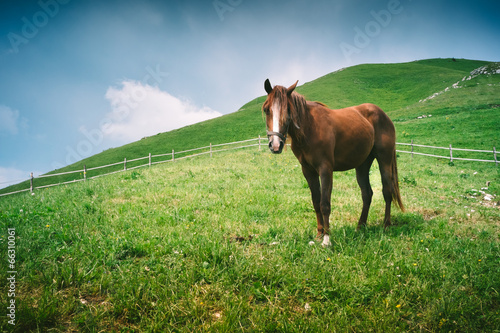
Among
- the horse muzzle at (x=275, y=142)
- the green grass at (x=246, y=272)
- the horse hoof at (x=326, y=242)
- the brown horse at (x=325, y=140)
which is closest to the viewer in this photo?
the green grass at (x=246, y=272)

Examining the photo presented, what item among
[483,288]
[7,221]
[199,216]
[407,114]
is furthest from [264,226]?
[407,114]

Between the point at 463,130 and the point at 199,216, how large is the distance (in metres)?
25.9

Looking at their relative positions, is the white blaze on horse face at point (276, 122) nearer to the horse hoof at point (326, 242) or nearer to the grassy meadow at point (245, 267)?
the grassy meadow at point (245, 267)

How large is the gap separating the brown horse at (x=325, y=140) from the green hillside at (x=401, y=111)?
60.5 ft

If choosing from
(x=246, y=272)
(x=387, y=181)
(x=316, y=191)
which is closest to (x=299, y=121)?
(x=316, y=191)

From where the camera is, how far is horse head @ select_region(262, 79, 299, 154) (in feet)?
12.4

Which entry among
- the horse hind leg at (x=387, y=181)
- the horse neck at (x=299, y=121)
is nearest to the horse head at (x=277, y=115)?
the horse neck at (x=299, y=121)

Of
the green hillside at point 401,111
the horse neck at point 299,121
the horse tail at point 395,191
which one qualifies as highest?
the green hillside at point 401,111

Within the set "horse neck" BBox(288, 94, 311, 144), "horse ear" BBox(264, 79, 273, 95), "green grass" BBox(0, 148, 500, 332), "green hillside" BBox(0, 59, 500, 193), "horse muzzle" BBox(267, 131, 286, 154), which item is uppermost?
"green hillside" BBox(0, 59, 500, 193)

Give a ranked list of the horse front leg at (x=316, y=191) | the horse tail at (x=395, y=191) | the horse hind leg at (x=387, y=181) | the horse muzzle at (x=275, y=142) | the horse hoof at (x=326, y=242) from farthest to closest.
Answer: the horse tail at (x=395, y=191) → the horse hind leg at (x=387, y=181) → the horse front leg at (x=316, y=191) → the horse hoof at (x=326, y=242) → the horse muzzle at (x=275, y=142)

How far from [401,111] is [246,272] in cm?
3863

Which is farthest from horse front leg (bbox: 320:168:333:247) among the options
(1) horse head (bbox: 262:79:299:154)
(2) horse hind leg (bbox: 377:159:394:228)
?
(2) horse hind leg (bbox: 377:159:394:228)

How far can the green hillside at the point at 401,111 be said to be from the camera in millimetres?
22406

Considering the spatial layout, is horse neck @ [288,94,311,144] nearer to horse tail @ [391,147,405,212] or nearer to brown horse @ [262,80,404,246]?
brown horse @ [262,80,404,246]
